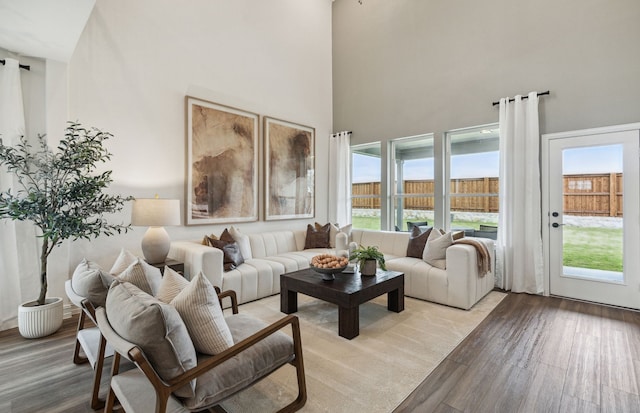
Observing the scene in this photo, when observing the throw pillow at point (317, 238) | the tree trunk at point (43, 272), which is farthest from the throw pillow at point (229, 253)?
the tree trunk at point (43, 272)

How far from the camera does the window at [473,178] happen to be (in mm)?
4742

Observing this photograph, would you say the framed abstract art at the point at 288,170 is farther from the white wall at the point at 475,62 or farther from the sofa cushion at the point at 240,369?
the sofa cushion at the point at 240,369

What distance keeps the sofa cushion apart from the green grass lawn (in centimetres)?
400

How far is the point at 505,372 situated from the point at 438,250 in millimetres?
1822

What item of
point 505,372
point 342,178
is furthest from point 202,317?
point 342,178

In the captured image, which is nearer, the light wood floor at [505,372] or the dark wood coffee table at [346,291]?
the light wood floor at [505,372]

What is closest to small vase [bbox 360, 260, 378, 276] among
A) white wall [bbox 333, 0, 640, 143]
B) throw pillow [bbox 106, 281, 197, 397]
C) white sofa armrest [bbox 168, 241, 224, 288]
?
white sofa armrest [bbox 168, 241, 224, 288]

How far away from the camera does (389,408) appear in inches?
74.2

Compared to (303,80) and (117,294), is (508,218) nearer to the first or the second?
(303,80)

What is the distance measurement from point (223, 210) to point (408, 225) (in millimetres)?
3269

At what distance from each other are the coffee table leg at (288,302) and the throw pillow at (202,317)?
6.22 feet

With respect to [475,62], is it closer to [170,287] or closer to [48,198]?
[170,287]

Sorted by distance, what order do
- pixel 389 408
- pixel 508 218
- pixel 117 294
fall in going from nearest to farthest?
1. pixel 117 294
2. pixel 389 408
3. pixel 508 218

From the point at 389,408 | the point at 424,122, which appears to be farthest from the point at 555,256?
the point at 389,408
